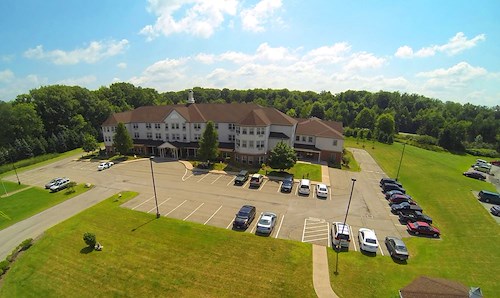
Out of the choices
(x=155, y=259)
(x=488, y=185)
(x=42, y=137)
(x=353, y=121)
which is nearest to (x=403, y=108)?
(x=353, y=121)

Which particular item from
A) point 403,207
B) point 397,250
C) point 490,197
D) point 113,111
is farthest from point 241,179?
point 113,111

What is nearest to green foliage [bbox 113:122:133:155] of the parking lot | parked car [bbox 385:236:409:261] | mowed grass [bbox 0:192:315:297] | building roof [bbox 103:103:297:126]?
building roof [bbox 103:103:297:126]

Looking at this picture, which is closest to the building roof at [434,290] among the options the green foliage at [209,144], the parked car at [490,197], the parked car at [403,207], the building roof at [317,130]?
the parked car at [403,207]

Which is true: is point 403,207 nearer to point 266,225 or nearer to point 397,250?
point 397,250

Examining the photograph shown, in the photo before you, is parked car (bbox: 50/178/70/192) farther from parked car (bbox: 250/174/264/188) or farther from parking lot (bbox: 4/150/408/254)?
parked car (bbox: 250/174/264/188)

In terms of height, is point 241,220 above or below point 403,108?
below

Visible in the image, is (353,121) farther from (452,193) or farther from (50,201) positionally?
(50,201)

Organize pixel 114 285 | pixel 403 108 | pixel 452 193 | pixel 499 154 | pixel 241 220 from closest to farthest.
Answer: pixel 114 285 < pixel 241 220 < pixel 452 193 < pixel 499 154 < pixel 403 108
